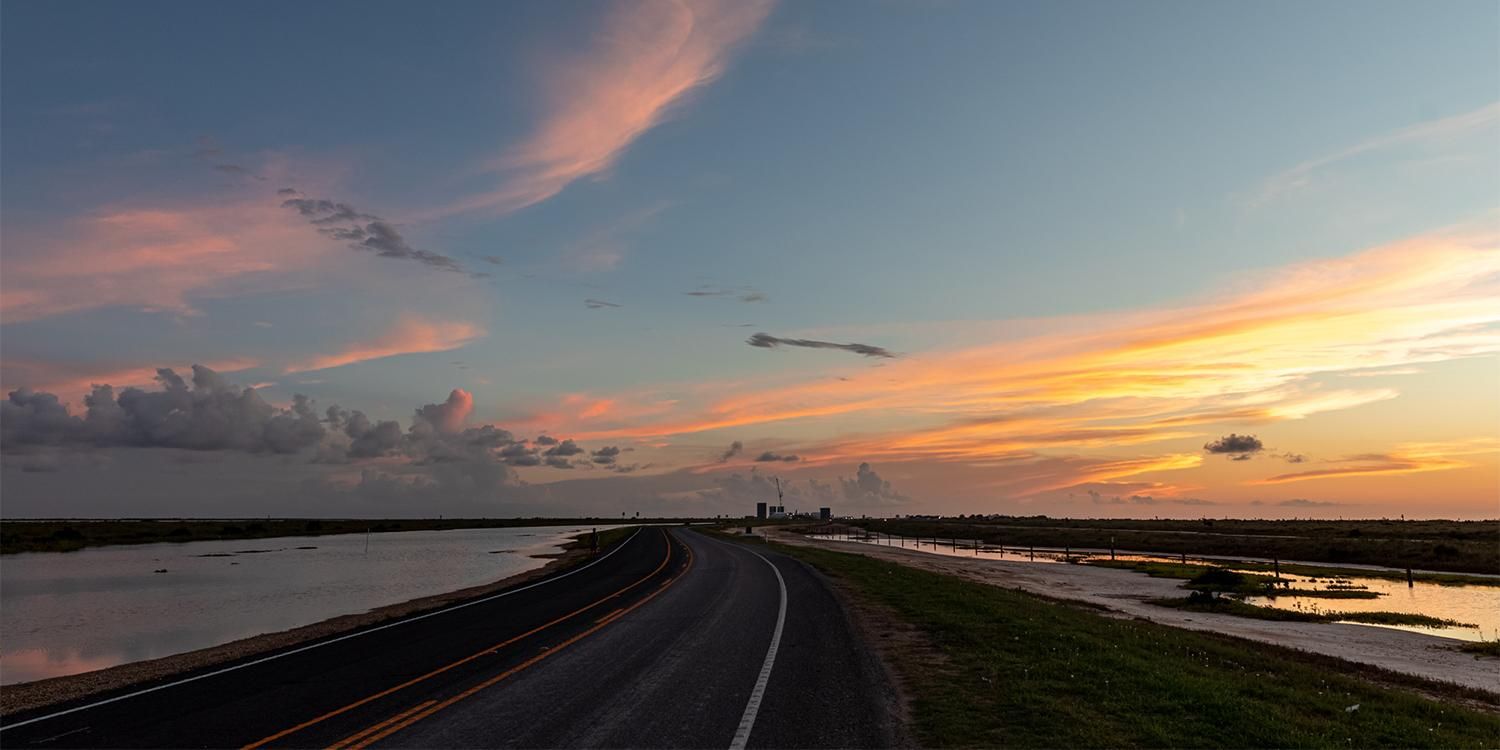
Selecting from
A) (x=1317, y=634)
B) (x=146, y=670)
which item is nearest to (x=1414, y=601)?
(x=1317, y=634)

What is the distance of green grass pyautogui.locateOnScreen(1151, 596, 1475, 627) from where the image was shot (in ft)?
107

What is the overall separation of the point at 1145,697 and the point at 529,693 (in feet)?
32.9

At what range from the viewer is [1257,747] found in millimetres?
10773

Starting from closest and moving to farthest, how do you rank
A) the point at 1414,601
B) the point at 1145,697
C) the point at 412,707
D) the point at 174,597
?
the point at 412,707 < the point at 1145,697 < the point at 1414,601 < the point at 174,597

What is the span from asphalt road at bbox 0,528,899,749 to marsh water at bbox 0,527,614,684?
10.1m

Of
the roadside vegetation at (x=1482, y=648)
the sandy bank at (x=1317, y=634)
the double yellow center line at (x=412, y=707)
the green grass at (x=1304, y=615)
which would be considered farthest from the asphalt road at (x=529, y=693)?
the green grass at (x=1304, y=615)

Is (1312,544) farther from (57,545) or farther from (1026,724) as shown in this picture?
(57,545)

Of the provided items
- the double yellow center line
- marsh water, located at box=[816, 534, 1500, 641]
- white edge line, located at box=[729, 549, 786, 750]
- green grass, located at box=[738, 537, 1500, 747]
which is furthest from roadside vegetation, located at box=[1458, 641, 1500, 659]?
the double yellow center line

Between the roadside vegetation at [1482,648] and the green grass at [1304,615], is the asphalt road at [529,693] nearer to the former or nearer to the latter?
the roadside vegetation at [1482,648]

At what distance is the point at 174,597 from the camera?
41906mm

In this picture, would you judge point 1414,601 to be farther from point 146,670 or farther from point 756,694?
point 146,670

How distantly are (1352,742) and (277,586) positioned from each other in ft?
166

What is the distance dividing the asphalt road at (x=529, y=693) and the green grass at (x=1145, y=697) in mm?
1317

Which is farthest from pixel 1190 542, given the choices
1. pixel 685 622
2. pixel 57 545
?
pixel 57 545
